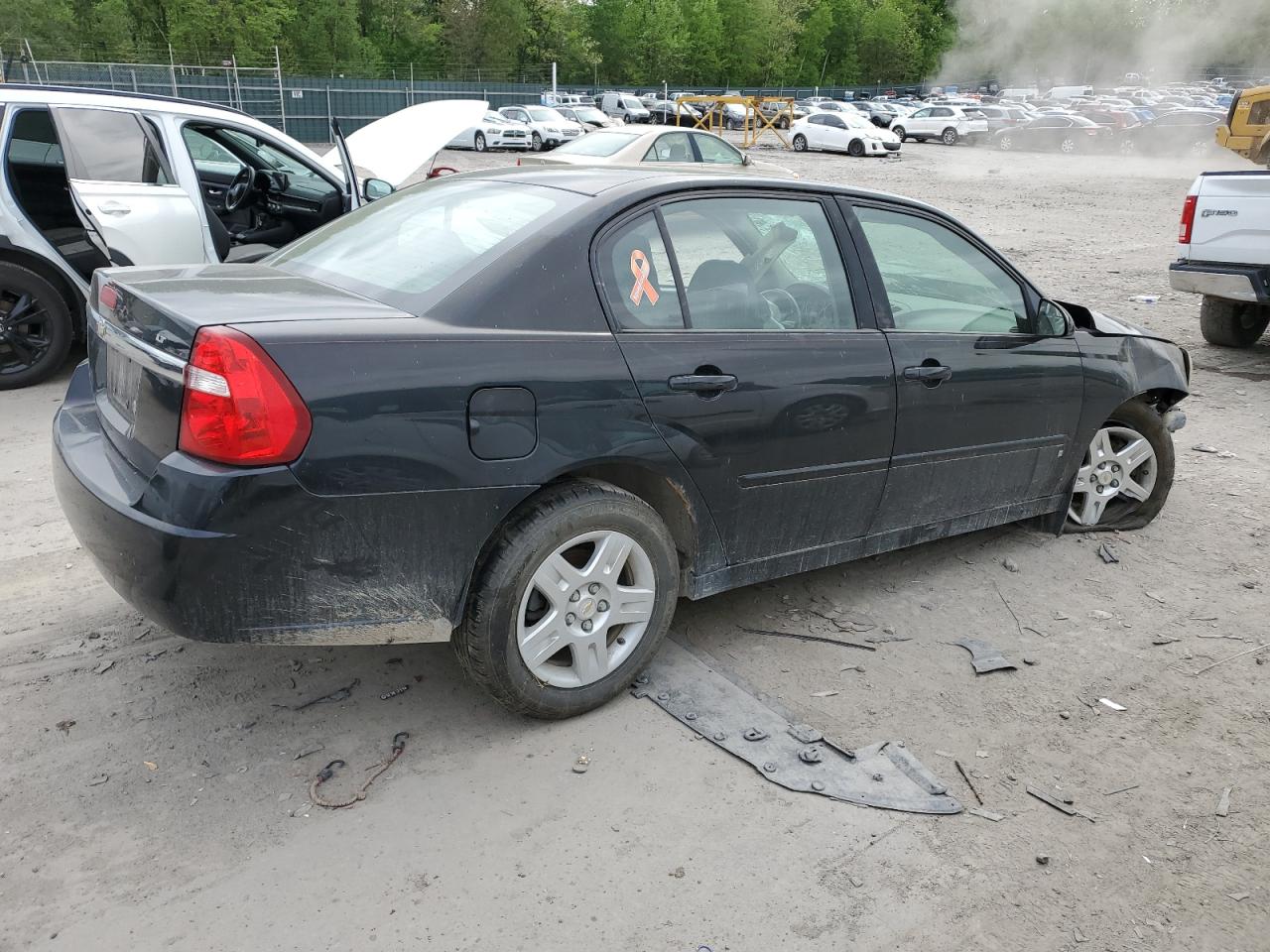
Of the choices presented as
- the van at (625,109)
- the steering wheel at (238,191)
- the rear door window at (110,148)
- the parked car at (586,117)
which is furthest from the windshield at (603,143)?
the van at (625,109)

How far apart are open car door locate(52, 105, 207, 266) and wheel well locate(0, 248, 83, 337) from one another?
0.53 metres

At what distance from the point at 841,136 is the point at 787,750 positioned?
3758 cm

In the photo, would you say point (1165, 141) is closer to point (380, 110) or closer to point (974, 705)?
point (380, 110)

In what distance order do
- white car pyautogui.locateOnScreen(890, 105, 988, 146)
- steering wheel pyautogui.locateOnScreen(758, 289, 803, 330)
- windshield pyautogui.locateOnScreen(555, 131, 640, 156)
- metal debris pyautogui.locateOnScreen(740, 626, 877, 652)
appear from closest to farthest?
steering wheel pyautogui.locateOnScreen(758, 289, 803, 330), metal debris pyautogui.locateOnScreen(740, 626, 877, 652), windshield pyautogui.locateOnScreen(555, 131, 640, 156), white car pyautogui.locateOnScreen(890, 105, 988, 146)

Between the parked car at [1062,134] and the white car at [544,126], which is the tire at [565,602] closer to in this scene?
the white car at [544,126]

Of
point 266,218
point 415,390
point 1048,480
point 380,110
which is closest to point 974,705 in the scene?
point 1048,480

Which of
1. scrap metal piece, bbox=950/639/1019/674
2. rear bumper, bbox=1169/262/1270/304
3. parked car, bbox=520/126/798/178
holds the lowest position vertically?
scrap metal piece, bbox=950/639/1019/674

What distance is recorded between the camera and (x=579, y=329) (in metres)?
3.11

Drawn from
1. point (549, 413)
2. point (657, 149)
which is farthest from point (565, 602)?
point (657, 149)

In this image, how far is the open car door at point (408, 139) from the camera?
784 cm

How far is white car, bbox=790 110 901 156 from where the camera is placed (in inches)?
1444

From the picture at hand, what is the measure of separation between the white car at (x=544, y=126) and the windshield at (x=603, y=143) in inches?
777

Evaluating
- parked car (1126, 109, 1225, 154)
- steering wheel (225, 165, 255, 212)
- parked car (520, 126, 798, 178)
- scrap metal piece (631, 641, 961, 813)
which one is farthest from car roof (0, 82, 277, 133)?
parked car (1126, 109, 1225, 154)

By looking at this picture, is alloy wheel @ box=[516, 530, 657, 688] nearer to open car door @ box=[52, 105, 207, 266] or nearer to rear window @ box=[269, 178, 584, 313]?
rear window @ box=[269, 178, 584, 313]
